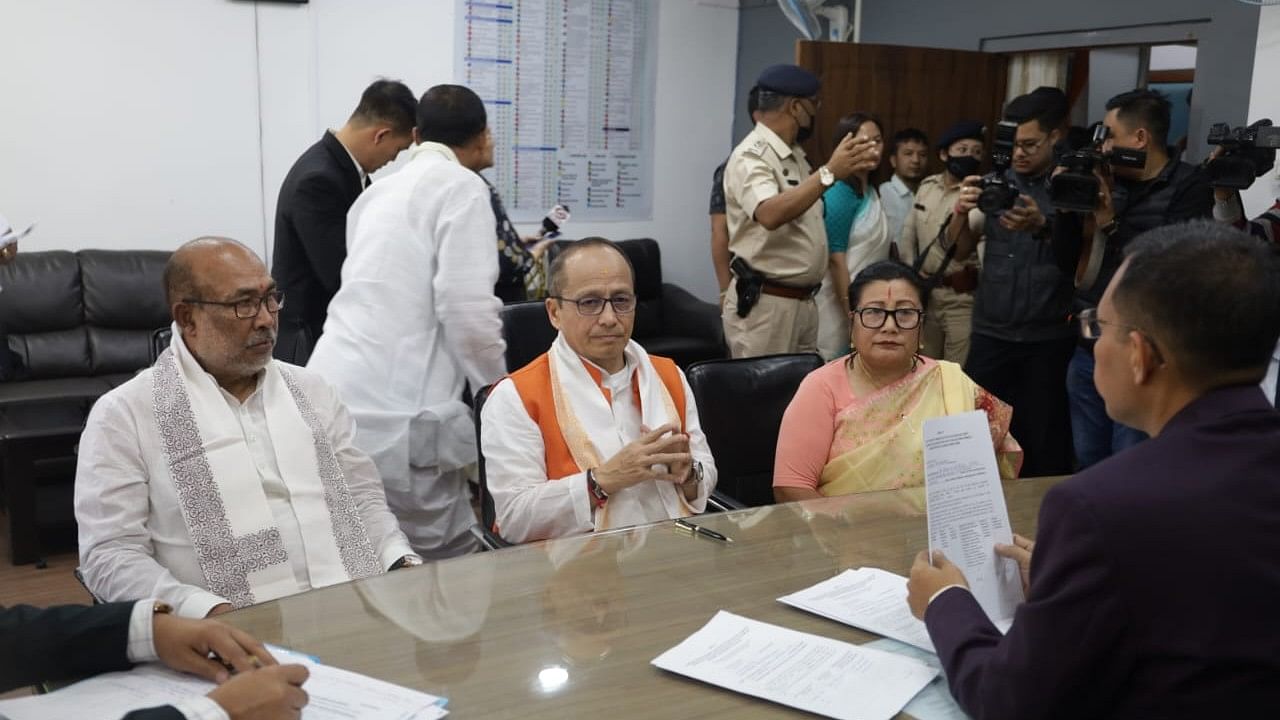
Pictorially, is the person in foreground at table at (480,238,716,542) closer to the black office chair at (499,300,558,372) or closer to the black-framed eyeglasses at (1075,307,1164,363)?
the black office chair at (499,300,558,372)

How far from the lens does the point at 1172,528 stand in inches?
47.6

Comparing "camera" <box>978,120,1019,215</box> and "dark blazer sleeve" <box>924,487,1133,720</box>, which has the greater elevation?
"camera" <box>978,120,1019,215</box>

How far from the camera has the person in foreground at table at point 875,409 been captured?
8.66 ft

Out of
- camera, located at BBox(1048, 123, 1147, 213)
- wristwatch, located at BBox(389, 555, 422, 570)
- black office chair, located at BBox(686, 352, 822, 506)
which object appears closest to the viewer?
wristwatch, located at BBox(389, 555, 422, 570)

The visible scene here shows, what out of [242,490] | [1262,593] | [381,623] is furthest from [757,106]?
[1262,593]

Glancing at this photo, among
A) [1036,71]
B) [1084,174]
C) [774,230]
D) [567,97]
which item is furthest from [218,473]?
[1036,71]

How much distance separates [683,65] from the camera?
6.54 meters

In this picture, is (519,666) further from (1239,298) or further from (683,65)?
(683,65)

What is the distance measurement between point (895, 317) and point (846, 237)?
2.13m

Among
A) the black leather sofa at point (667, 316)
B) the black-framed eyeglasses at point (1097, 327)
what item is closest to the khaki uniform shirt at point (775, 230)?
the black leather sofa at point (667, 316)

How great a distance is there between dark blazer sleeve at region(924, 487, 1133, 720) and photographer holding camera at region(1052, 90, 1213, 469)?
2512mm

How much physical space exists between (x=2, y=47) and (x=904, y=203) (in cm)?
393

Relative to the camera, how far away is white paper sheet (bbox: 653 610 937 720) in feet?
4.92

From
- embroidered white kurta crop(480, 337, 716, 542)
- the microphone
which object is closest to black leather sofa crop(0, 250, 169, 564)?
the microphone
